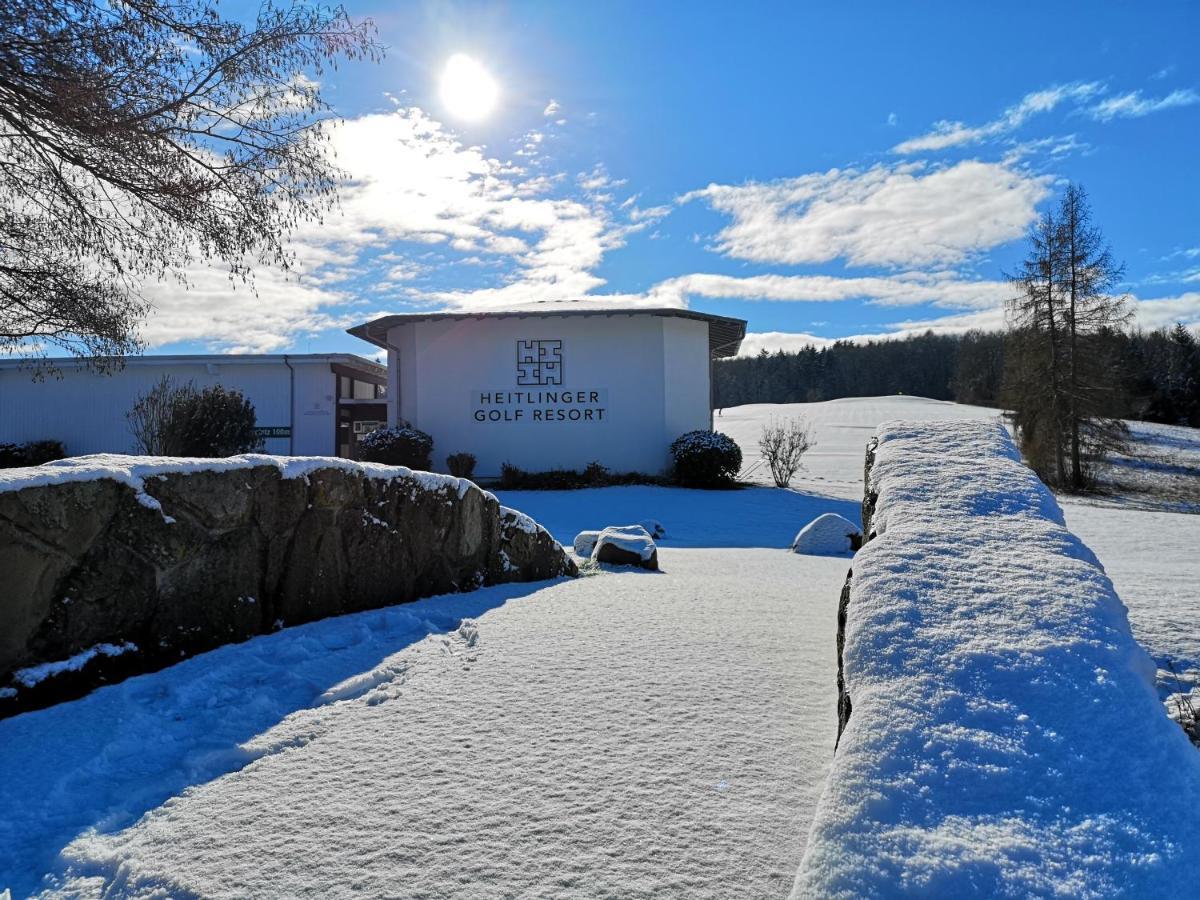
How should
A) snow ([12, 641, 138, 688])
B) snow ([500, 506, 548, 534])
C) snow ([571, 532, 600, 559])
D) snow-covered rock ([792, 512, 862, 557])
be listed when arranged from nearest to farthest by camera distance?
snow ([12, 641, 138, 688])
snow ([500, 506, 548, 534])
snow ([571, 532, 600, 559])
snow-covered rock ([792, 512, 862, 557])

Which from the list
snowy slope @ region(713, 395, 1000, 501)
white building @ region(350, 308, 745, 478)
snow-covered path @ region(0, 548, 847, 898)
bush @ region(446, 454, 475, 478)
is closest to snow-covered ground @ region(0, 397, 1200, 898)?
snow-covered path @ region(0, 548, 847, 898)

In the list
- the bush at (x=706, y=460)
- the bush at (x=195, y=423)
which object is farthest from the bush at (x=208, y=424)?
the bush at (x=706, y=460)

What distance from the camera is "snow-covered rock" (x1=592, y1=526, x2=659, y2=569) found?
7.05m

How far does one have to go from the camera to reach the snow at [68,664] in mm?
2646

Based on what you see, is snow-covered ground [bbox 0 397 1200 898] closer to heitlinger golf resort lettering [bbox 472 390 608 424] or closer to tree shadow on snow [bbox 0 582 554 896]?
tree shadow on snow [bbox 0 582 554 896]

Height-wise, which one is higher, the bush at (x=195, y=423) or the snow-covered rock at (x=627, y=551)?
the bush at (x=195, y=423)

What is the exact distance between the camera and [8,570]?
260 centimetres

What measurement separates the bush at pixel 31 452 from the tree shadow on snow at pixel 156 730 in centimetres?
2205

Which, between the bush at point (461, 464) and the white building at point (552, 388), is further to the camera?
the white building at point (552, 388)

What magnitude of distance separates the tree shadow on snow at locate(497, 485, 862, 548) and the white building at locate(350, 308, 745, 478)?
2.10 metres

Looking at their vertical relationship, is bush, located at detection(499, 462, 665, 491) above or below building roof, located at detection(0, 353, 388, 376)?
below

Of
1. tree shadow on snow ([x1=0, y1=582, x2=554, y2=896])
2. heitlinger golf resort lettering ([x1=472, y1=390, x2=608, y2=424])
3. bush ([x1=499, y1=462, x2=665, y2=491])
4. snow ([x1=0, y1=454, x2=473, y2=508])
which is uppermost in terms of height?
heitlinger golf resort lettering ([x1=472, y1=390, x2=608, y2=424])

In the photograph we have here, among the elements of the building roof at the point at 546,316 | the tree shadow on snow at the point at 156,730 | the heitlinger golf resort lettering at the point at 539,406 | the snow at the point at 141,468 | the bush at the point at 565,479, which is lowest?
the bush at the point at 565,479

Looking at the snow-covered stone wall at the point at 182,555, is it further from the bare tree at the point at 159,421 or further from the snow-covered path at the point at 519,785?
the bare tree at the point at 159,421
